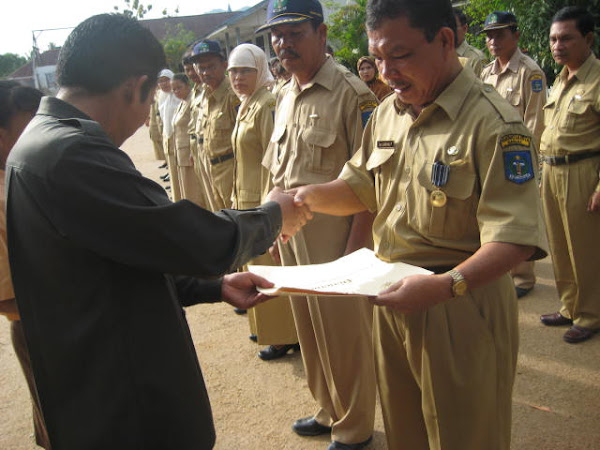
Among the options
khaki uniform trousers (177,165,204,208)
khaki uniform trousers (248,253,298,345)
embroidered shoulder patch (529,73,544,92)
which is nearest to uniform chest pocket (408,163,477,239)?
khaki uniform trousers (248,253,298,345)

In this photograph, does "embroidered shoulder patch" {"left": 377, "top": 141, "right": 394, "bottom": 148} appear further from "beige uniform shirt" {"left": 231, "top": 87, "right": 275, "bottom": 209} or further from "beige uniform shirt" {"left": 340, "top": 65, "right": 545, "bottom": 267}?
"beige uniform shirt" {"left": 231, "top": 87, "right": 275, "bottom": 209}

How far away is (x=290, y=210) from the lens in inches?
88.6

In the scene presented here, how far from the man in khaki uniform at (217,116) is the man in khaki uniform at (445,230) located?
334cm

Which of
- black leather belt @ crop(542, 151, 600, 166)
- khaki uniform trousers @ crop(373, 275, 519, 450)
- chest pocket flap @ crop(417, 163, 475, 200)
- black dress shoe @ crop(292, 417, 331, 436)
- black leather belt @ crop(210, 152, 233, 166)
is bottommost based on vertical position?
black dress shoe @ crop(292, 417, 331, 436)

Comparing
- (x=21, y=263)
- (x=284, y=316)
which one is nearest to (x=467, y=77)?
(x=21, y=263)

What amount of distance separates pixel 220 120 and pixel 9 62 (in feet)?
260

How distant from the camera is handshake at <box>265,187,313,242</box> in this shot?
2221 millimetres

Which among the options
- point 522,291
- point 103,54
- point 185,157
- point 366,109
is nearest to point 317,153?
point 366,109

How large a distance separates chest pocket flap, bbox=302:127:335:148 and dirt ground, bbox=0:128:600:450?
1.70 meters

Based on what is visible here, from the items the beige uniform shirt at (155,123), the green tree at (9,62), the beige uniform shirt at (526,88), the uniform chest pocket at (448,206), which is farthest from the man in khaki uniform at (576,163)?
the green tree at (9,62)

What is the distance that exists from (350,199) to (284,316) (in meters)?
2.05

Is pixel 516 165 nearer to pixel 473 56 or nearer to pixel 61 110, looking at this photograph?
pixel 61 110

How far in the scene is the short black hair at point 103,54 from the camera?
61.5 inches

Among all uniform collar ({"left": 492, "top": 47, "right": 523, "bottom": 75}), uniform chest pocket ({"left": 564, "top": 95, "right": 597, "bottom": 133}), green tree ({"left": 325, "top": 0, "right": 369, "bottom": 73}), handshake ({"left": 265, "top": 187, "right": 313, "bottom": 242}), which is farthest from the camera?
green tree ({"left": 325, "top": 0, "right": 369, "bottom": 73})
